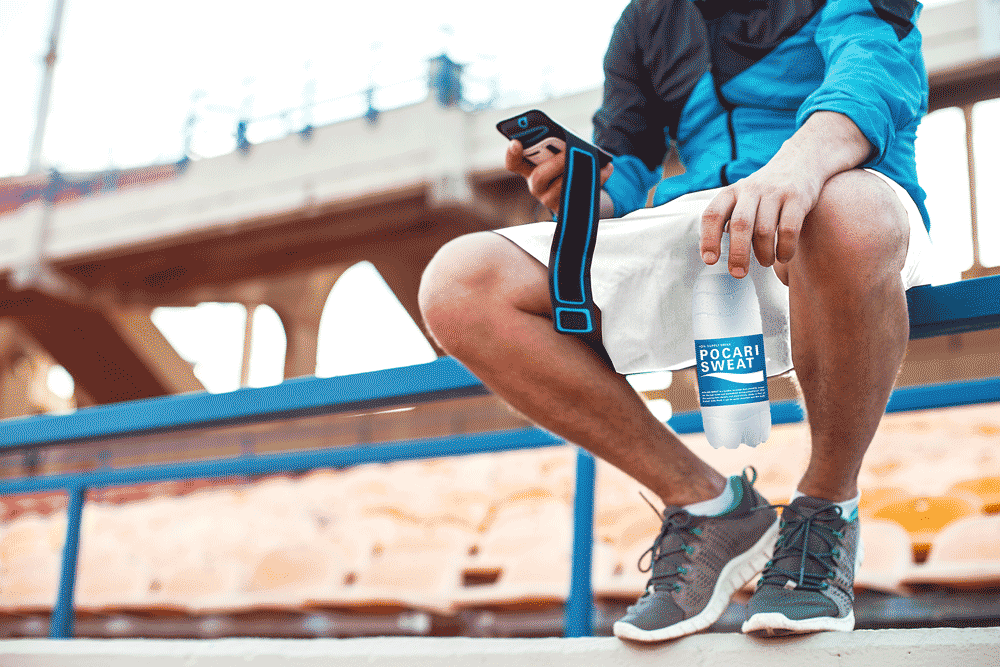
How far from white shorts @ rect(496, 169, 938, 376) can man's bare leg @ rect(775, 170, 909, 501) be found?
0.11 m

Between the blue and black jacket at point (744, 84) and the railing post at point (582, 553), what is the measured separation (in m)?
0.40

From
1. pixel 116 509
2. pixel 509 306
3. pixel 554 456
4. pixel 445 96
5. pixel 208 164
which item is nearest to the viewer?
pixel 509 306

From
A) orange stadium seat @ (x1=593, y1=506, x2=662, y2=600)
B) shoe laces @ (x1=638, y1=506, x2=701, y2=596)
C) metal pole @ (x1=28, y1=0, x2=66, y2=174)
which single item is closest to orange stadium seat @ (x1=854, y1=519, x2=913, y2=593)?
orange stadium seat @ (x1=593, y1=506, x2=662, y2=600)

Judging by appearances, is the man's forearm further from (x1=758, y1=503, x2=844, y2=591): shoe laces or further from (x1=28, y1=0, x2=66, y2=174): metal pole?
(x1=28, y1=0, x2=66, y2=174): metal pole

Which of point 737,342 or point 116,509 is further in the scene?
point 116,509

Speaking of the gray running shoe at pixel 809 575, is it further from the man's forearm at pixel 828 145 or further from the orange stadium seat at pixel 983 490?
the orange stadium seat at pixel 983 490

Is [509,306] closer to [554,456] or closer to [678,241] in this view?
[678,241]

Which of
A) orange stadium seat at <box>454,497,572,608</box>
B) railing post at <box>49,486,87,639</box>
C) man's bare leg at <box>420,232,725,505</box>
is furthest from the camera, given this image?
orange stadium seat at <box>454,497,572,608</box>

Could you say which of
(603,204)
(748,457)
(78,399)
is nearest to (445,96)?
(748,457)

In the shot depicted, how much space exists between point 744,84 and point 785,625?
71 cm

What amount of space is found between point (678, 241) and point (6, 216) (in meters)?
10.4

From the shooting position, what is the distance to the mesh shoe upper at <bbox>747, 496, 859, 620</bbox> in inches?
34.9

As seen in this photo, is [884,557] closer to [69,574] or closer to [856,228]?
[856,228]

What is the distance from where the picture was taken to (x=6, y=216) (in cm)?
945
